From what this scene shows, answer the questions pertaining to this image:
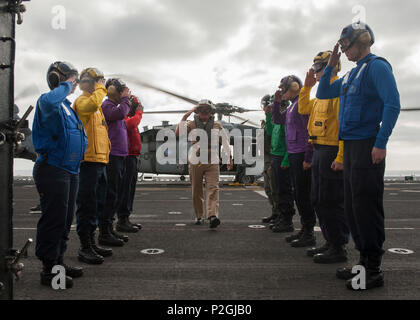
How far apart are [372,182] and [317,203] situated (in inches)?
37.4

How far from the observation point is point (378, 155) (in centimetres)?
259

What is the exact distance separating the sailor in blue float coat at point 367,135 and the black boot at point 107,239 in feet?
8.84

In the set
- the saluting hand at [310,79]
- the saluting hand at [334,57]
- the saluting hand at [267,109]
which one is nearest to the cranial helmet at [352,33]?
the saluting hand at [334,57]

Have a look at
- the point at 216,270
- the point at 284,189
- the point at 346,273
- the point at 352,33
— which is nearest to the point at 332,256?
the point at 346,273

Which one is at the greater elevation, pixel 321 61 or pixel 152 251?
pixel 321 61

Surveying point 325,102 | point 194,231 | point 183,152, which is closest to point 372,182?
point 325,102

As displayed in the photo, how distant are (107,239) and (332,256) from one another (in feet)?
8.91

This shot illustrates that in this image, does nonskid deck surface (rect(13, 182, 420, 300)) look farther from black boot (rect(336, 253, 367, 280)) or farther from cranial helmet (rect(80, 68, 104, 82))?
cranial helmet (rect(80, 68, 104, 82))

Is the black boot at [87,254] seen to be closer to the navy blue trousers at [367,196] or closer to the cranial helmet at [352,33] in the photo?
the navy blue trousers at [367,196]

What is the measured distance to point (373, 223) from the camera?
2.71 m

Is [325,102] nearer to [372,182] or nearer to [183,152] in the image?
[372,182]

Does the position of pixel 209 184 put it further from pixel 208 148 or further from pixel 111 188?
pixel 111 188

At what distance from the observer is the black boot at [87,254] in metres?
3.45

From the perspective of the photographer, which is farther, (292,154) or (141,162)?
(141,162)
